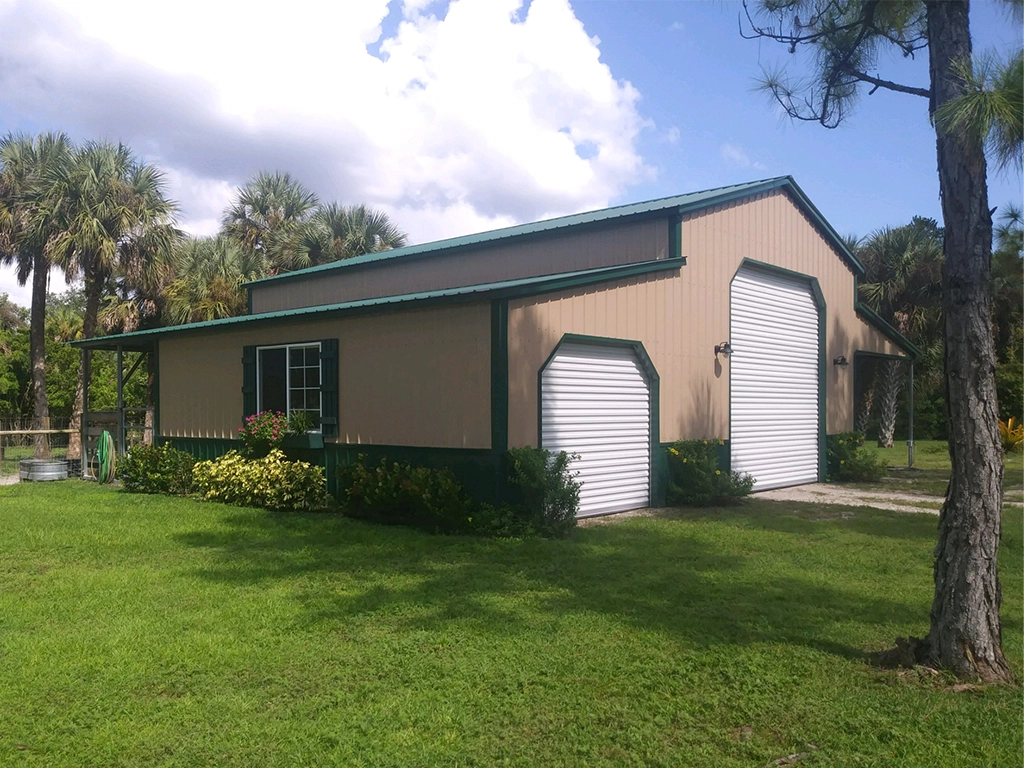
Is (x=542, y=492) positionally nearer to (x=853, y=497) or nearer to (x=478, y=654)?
(x=478, y=654)

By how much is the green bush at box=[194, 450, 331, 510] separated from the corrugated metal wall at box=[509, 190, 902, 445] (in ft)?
11.1

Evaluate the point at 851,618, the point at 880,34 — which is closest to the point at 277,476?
the point at 851,618

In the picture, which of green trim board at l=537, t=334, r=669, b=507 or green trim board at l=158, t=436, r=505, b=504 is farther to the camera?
green trim board at l=537, t=334, r=669, b=507

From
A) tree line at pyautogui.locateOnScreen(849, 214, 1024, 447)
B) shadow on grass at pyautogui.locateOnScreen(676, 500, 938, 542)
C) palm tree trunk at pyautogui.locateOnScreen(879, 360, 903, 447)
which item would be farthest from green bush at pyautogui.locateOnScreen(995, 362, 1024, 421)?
shadow on grass at pyautogui.locateOnScreen(676, 500, 938, 542)

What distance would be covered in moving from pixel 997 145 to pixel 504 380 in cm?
582

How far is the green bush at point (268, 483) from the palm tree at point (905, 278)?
19.1 meters

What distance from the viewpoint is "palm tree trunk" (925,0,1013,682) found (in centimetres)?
450

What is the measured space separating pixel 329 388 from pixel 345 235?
13.9 metres

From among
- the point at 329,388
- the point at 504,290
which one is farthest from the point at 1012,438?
the point at 329,388

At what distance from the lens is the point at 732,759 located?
3.61 m

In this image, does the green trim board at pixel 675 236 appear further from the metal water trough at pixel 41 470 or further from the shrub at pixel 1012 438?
the shrub at pixel 1012 438

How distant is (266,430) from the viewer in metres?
12.0

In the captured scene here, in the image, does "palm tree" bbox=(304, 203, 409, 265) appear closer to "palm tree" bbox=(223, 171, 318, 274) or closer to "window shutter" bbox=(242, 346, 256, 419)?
"palm tree" bbox=(223, 171, 318, 274)

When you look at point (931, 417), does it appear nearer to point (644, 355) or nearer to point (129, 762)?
point (644, 355)
